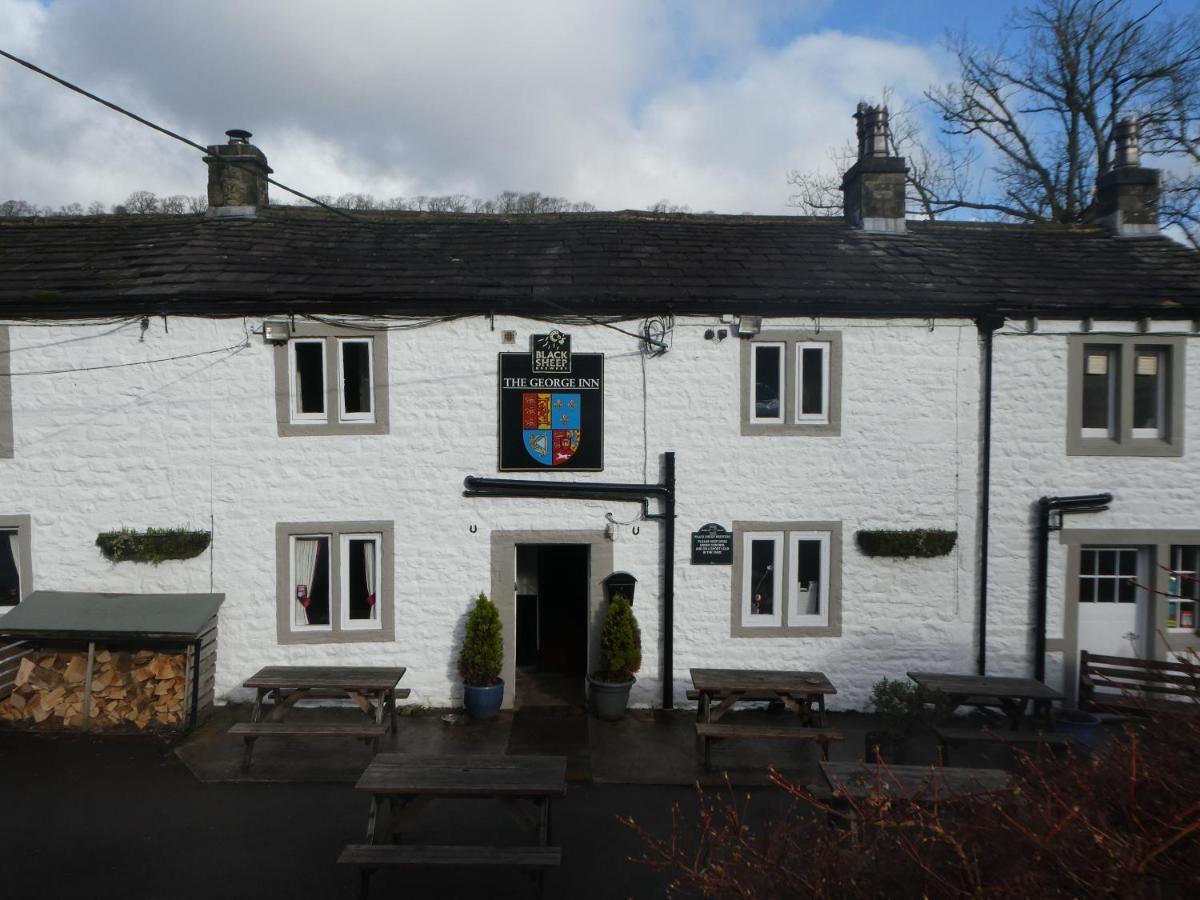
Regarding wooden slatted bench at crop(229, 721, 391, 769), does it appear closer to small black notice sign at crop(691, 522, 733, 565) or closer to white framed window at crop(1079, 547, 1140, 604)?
small black notice sign at crop(691, 522, 733, 565)

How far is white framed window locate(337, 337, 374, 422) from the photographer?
994 cm

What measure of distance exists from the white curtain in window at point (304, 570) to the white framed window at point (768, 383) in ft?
19.7

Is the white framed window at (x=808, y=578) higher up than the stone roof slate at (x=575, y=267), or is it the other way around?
the stone roof slate at (x=575, y=267)

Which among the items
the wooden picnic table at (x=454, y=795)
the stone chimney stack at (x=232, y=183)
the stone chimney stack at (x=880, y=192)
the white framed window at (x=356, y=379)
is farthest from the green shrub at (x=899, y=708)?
the stone chimney stack at (x=232, y=183)

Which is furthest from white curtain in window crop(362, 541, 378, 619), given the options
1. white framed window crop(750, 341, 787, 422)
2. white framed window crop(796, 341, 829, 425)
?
white framed window crop(796, 341, 829, 425)

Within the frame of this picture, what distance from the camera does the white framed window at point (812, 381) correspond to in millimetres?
10086

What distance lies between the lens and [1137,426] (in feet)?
33.9

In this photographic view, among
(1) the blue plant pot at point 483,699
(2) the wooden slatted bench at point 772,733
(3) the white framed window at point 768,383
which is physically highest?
(3) the white framed window at point 768,383

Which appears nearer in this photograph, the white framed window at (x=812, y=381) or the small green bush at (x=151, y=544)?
the small green bush at (x=151, y=544)

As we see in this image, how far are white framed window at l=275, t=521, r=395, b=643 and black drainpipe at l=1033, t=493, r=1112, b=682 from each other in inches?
329

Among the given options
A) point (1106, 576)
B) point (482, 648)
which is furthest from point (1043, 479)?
point (482, 648)

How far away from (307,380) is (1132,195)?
13191 mm

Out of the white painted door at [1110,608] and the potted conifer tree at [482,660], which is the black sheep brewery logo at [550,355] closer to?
the potted conifer tree at [482,660]

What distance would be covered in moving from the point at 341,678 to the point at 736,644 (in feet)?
15.9
